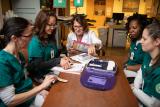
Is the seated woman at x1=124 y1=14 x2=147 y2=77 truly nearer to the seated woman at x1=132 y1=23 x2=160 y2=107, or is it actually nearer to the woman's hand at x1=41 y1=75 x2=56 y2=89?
the seated woman at x1=132 y1=23 x2=160 y2=107

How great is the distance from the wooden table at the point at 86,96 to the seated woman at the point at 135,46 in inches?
26.9

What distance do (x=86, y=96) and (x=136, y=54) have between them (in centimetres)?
108

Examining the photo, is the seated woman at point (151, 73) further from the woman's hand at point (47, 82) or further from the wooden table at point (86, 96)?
the woman's hand at point (47, 82)

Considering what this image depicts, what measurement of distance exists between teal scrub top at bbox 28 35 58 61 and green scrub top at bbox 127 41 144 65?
0.92 meters

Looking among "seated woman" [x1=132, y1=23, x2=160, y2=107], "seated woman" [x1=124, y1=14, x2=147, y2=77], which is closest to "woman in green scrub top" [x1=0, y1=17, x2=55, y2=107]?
"seated woman" [x1=132, y1=23, x2=160, y2=107]

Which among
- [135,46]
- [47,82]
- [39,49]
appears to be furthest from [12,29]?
[135,46]

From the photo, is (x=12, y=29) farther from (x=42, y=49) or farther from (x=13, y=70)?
(x=42, y=49)

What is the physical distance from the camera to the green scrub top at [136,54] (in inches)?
80.8

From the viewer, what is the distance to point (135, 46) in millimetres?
2104

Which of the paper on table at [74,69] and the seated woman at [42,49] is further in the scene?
the seated woman at [42,49]

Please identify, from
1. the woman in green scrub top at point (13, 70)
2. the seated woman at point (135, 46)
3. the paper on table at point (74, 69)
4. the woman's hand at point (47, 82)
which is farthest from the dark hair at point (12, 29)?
the seated woman at point (135, 46)

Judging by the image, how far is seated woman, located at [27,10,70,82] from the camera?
177 cm

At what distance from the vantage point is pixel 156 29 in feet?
4.83

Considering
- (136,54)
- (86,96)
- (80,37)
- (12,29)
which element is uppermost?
(12,29)
